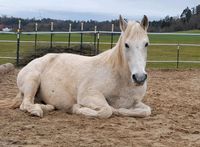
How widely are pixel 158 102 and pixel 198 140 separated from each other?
264cm

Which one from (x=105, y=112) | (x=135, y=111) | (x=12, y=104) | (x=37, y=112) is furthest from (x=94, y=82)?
(x=12, y=104)

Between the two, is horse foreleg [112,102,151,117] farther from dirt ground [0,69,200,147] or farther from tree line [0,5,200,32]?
tree line [0,5,200,32]

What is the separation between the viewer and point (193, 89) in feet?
30.1

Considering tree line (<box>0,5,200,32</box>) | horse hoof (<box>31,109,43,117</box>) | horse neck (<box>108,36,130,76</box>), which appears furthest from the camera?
tree line (<box>0,5,200,32</box>)

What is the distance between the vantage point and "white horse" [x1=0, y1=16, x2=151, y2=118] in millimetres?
5422

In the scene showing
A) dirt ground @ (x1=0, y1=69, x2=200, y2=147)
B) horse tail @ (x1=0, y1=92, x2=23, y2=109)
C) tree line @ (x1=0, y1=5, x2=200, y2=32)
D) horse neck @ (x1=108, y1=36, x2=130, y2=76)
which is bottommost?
dirt ground @ (x1=0, y1=69, x2=200, y2=147)

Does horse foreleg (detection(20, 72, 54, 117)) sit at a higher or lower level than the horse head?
lower

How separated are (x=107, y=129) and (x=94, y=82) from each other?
→ 0.98 metres

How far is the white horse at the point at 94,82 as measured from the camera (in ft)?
17.8

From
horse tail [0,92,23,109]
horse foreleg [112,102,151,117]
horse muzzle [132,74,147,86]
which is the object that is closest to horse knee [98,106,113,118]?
horse foreleg [112,102,151,117]

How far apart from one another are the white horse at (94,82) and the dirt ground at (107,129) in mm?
160

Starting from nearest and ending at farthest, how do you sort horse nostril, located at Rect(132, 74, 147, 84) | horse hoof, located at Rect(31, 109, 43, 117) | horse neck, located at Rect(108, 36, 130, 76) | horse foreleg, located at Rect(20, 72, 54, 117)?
horse nostril, located at Rect(132, 74, 147, 84)
horse hoof, located at Rect(31, 109, 43, 117)
horse neck, located at Rect(108, 36, 130, 76)
horse foreleg, located at Rect(20, 72, 54, 117)

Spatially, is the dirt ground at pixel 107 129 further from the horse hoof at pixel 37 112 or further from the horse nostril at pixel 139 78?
the horse nostril at pixel 139 78

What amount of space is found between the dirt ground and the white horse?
6.3 inches
